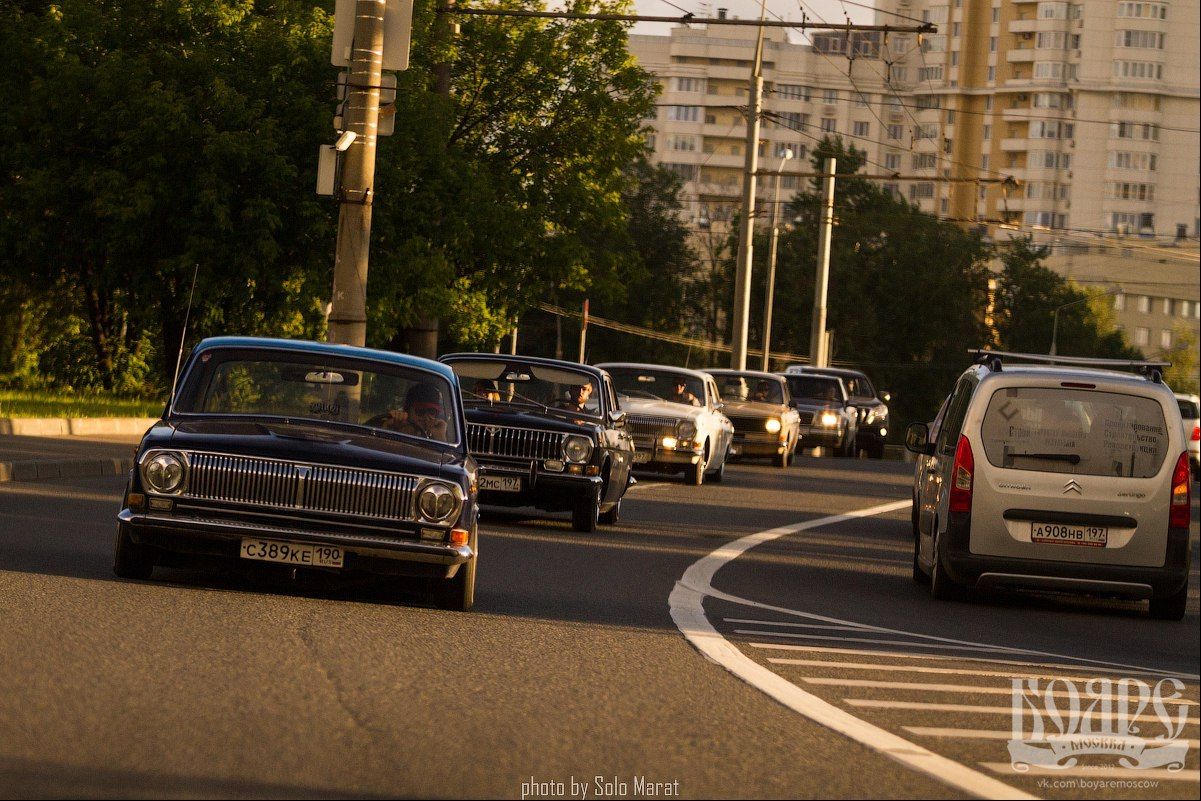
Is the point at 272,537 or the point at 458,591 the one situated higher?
the point at 272,537

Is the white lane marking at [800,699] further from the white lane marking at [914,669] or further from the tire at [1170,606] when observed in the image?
the tire at [1170,606]

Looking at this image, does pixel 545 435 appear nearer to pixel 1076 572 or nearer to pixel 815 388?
pixel 1076 572

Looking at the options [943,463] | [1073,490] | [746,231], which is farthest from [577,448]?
[746,231]

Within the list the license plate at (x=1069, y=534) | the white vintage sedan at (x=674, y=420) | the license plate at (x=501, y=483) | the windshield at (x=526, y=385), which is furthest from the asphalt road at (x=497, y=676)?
the white vintage sedan at (x=674, y=420)

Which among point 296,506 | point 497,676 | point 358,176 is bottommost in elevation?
point 497,676

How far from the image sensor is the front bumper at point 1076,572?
526 inches

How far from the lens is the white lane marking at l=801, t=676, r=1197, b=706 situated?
8.88 metres

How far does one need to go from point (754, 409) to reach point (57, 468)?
52.7ft

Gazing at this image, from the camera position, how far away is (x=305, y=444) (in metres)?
11.0

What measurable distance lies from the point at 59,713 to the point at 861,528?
1495 cm

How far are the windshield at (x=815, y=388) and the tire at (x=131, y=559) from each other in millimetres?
32742

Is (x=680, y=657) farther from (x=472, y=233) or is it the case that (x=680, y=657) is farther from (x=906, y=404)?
(x=906, y=404)

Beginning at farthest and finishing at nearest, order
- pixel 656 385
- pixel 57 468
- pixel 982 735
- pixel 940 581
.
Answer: pixel 656 385, pixel 57 468, pixel 940 581, pixel 982 735

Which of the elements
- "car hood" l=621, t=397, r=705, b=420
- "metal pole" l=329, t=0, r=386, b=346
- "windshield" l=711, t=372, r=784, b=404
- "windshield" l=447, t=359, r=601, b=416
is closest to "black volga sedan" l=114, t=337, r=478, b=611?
"windshield" l=447, t=359, r=601, b=416
